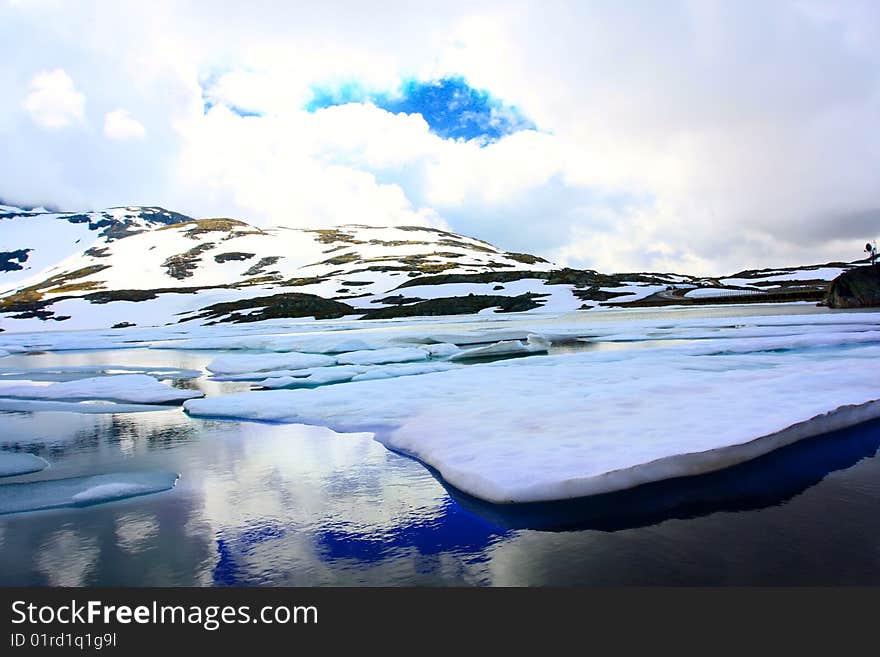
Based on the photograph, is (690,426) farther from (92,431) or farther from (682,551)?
(92,431)

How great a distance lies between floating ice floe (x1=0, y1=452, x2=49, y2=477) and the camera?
8570 mm

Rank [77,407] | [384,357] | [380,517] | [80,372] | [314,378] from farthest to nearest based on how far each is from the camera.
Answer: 1. [80,372]
2. [384,357]
3. [314,378]
4. [77,407]
5. [380,517]

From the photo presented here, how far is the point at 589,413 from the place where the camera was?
9.79 meters

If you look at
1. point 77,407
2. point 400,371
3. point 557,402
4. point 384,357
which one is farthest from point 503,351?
point 77,407

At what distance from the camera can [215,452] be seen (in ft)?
31.0

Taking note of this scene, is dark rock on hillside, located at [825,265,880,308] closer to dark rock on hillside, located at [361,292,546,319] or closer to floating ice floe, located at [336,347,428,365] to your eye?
dark rock on hillside, located at [361,292,546,319]

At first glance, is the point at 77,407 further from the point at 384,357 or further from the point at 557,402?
the point at 557,402

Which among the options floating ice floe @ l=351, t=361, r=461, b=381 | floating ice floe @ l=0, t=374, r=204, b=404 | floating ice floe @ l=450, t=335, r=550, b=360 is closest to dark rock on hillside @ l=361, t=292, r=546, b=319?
floating ice floe @ l=450, t=335, r=550, b=360

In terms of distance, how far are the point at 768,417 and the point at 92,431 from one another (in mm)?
12571

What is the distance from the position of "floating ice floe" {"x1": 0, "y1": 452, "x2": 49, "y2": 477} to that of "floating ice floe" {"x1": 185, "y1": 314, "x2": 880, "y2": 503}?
366 cm

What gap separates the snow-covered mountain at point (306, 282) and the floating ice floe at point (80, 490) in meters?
56.7

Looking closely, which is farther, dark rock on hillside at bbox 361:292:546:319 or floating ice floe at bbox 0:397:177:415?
dark rock on hillside at bbox 361:292:546:319

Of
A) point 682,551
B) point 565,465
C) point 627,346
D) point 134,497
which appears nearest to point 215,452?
point 134,497

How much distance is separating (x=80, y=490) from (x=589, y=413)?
781 centimetres
